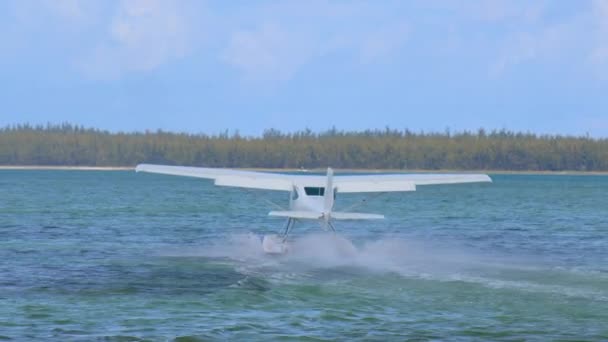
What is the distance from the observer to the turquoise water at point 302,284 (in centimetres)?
1588

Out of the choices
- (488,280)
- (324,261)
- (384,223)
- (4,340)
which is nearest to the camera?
(4,340)

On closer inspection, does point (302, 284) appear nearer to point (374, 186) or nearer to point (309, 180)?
point (309, 180)

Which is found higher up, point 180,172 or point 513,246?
point 180,172

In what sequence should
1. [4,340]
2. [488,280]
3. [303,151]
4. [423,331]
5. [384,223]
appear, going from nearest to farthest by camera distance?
[4,340] → [423,331] → [488,280] → [384,223] → [303,151]

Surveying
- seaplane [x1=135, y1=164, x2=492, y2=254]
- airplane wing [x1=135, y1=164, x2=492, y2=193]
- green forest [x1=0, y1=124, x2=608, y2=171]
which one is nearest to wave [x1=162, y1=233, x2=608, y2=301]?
seaplane [x1=135, y1=164, x2=492, y2=254]

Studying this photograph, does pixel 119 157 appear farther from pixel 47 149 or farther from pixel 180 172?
pixel 180 172

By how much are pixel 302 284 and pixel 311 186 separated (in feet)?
19.2

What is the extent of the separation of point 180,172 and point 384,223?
14.3 m

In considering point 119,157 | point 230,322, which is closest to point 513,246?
point 230,322

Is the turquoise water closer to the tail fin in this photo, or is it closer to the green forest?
the tail fin

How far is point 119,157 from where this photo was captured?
190500mm

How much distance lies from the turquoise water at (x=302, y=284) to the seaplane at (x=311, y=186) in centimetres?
79

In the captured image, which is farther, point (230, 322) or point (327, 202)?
point (327, 202)

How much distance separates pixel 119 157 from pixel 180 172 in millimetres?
164934
